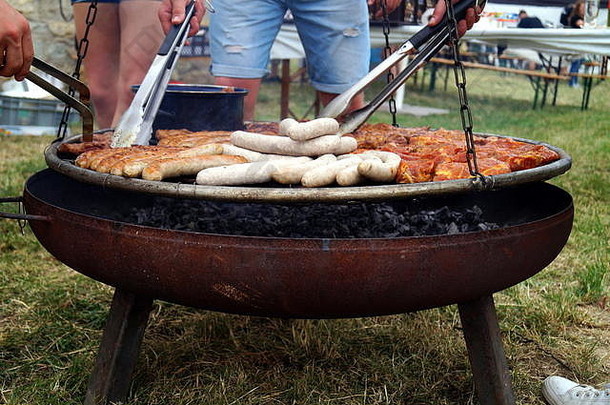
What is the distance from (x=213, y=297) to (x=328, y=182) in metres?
0.46

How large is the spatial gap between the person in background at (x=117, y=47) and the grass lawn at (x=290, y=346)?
102cm

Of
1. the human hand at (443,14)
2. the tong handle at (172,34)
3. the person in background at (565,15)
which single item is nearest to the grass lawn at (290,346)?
the tong handle at (172,34)

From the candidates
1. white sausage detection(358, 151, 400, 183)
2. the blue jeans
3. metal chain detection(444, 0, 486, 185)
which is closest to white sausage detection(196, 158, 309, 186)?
white sausage detection(358, 151, 400, 183)

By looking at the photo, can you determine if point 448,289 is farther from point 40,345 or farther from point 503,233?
point 40,345

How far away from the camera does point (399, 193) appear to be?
1.76 m

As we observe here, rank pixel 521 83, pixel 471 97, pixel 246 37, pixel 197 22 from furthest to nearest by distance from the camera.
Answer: pixel 521 83 < pixel 471 97 < pixel 246 37 < pixel 197 22

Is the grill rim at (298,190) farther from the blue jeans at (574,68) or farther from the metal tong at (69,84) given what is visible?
the blue jeans at (574,68)

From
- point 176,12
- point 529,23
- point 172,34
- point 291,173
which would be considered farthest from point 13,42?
point 529,23

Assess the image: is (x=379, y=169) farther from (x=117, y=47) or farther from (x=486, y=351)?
(x=117, y=47)

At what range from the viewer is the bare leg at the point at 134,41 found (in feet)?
12.6

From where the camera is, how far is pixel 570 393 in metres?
2.44

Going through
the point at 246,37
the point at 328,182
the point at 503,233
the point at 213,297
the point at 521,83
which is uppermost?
the point at 246,37

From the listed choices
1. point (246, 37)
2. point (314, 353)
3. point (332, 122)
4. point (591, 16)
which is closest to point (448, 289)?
point (332, 122)

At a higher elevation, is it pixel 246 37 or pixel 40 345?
pixel 246 37
